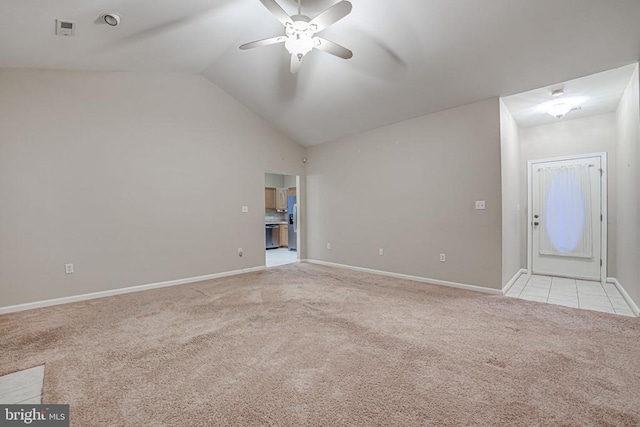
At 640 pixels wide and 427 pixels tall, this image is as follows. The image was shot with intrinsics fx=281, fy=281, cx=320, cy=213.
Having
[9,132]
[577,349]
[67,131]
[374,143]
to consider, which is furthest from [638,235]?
[9,132]

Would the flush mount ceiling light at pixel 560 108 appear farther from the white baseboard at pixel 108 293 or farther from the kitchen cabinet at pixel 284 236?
the kitchen cabinet at pixel 284 236

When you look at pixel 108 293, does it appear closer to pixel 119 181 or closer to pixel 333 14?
pixel 119 181

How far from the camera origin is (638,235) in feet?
9.76

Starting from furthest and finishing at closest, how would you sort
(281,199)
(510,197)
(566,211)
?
1. (281,199)
2. (566,211)
3. (510,197)

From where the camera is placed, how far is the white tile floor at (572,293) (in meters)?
3.32

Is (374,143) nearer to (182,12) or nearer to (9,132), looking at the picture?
(182,12)

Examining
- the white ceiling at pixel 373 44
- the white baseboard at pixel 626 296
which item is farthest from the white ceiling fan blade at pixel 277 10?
the white baseboard at pixel 626 296

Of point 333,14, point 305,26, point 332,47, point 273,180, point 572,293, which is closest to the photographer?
point 333,14

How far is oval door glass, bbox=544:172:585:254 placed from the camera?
15.1ft

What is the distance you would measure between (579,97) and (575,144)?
4.01 feet

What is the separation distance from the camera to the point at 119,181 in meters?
3.98

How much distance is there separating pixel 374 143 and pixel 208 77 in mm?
3083

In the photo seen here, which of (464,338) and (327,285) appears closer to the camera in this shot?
(464,338)

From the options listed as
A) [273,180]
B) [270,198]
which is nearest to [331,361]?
[270,198]
